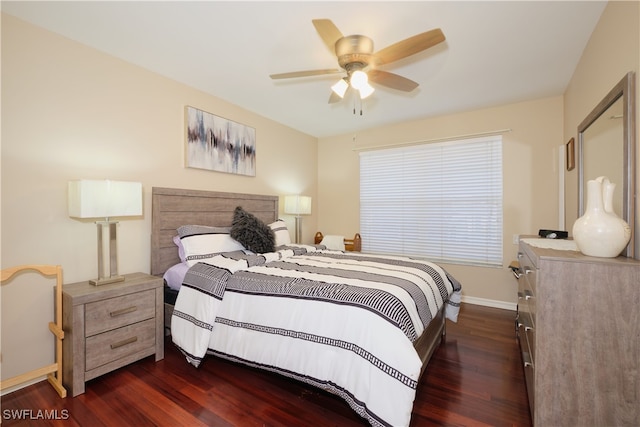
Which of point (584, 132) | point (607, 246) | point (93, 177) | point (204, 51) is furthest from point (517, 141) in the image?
point (93, 177)

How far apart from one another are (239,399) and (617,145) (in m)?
2.76

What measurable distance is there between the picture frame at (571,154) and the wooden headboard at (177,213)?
135 inches

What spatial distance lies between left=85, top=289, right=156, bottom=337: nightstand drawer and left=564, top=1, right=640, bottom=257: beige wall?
120 inches

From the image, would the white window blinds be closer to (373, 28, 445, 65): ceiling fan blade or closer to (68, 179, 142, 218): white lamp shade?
(373, 28, 445, 65): ceiling fan blade

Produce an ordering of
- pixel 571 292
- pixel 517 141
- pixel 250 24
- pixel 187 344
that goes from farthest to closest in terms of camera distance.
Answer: pixel 517 141
pixel 187 344
pixel 250 24
pixel 571 292

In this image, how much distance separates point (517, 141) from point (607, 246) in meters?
2.55

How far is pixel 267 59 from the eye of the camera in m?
2.48

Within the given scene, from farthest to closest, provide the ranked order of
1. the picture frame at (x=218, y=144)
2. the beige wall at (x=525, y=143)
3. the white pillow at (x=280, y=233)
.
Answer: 1. the white pillow at (x=280, y=233)
2. the picture frame at (x=218, y=144)
3. the beige wall at (x=525, y=143)

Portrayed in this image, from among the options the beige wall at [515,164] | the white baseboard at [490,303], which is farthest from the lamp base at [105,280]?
the white baseboard at [490,303]

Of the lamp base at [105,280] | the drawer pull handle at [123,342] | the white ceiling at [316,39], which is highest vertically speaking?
the white ceiling at [316,39]

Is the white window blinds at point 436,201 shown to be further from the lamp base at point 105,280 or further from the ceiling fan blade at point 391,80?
the lamp base at point 105,280

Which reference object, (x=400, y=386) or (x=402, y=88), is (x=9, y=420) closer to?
(x=400, y=386)

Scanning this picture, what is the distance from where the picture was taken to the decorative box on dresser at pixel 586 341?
126 cm

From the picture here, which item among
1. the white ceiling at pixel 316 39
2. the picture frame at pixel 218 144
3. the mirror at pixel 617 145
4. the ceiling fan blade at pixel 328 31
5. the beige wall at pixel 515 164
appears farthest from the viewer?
the beige wall at pixel 515 164
